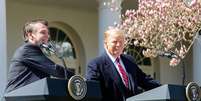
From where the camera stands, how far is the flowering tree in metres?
8.95

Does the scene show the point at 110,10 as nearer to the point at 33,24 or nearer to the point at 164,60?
the point at 164,60

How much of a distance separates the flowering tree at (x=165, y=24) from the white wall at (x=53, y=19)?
4.87 meters

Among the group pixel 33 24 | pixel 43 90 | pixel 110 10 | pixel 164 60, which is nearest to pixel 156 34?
pixel 110 10

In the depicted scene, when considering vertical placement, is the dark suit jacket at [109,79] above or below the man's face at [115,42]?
below

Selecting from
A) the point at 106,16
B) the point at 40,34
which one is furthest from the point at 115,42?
the point at 106,16

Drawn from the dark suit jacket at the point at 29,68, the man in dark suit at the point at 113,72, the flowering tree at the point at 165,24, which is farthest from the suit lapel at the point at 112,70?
the flowering tree at the point at 165,24

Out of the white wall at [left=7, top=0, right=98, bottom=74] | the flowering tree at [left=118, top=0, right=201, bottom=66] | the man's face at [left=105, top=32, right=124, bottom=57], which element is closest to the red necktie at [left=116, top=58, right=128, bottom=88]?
the man's face at [left=105, top=32, right=124, bottom=57]

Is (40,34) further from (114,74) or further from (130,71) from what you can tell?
(130,71)

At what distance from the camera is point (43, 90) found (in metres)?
4.08

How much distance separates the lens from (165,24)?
9.19m

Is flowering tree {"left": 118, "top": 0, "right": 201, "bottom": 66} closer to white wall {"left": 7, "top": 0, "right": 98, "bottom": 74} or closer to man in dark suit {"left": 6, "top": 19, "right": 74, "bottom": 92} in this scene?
man in dark suit {"left": 6, "top": 19, "right": 74, "bottom": 92}

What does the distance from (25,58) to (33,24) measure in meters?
0.30

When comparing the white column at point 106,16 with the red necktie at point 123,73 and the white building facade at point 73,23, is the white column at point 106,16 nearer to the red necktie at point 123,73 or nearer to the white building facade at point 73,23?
the white building facade at point 73,23

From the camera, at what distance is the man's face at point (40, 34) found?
15.3 feet
